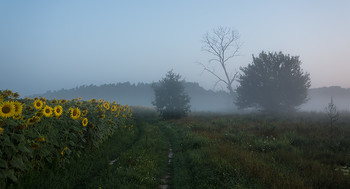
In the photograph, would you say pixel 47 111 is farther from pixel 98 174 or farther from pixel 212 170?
pixel 212 170

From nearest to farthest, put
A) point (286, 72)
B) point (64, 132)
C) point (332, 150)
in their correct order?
point (64, 132)
point (332, 150)
point (286, 72)

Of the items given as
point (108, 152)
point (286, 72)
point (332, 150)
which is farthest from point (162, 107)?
point (332, 150)

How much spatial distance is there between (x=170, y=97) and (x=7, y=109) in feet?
73.2

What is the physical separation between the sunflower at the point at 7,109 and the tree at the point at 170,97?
21170mm

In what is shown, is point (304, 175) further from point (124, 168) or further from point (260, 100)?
point (260, 100)

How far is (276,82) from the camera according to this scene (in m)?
24.0

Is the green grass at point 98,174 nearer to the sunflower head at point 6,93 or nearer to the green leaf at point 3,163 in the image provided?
the green leaf at point 3,163

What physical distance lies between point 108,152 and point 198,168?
11.6ft

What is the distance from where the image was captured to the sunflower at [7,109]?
374 centimetres

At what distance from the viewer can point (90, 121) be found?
7.61 meters

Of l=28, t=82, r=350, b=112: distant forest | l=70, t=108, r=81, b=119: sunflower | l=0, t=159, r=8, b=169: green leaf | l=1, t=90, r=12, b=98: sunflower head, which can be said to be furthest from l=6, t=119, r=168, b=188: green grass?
l=28, t=82, r=350, b=112: distant forest

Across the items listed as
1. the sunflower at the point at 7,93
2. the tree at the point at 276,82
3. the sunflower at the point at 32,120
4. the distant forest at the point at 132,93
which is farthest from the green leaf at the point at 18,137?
the distant forest at the point at 132,93

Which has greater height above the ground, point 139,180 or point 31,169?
point 31,169

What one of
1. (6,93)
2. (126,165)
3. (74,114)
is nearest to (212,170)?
(126,165)
